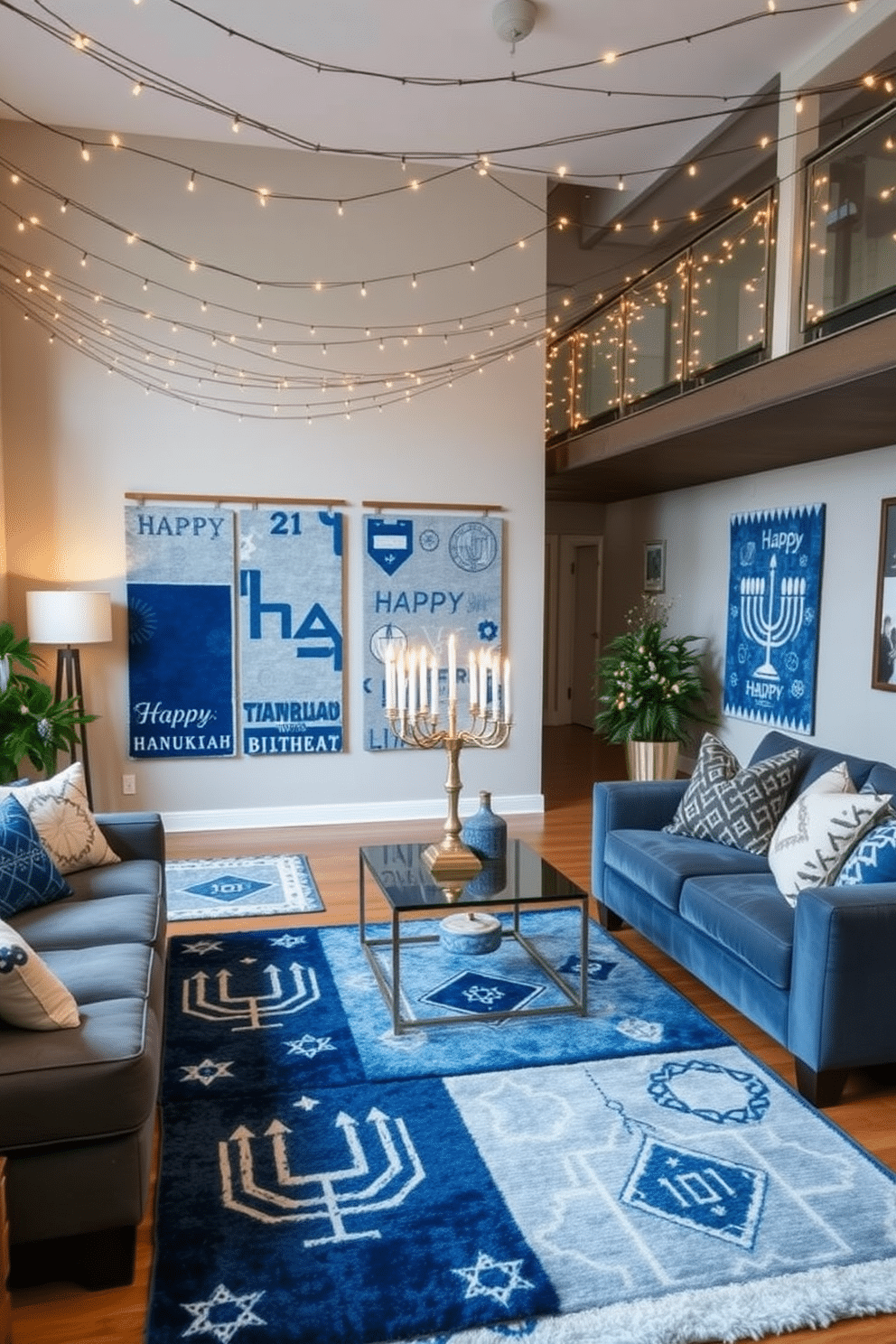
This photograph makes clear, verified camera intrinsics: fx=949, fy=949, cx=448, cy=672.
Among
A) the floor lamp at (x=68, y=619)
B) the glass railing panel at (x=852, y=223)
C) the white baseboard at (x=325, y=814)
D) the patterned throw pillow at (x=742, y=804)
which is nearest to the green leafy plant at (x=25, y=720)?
the floor lamp at (x=68, y=619)

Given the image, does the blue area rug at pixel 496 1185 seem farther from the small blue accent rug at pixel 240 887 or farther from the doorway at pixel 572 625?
the doorway at pixel 572 625

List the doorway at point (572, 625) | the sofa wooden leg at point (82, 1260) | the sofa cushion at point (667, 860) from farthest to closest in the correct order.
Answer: the doorway at point (572, 625), the sofa cushion at point (667, 860), the sofa wooden leg at point (82, 1260)

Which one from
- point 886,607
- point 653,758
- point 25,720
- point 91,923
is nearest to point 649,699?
point 653,758

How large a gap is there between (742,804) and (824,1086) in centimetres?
129

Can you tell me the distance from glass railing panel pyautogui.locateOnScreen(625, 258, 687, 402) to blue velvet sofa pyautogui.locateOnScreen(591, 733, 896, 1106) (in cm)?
259

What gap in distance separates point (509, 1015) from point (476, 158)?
511 centimetres

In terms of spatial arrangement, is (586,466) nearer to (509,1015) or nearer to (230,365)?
(230,365)

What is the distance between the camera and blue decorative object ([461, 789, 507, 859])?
12.0 feet

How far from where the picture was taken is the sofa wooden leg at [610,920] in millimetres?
4207

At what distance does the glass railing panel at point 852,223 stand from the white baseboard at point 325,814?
3477mm

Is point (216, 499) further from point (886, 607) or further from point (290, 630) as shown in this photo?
point (886, 607)

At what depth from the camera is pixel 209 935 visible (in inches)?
161

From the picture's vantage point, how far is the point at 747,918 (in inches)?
122

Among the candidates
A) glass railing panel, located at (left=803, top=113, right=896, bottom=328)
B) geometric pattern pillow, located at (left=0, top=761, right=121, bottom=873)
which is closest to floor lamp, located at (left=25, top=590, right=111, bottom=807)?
geometric pattern pillow, located at (left=0, top=761, right=121, bottom=873)
